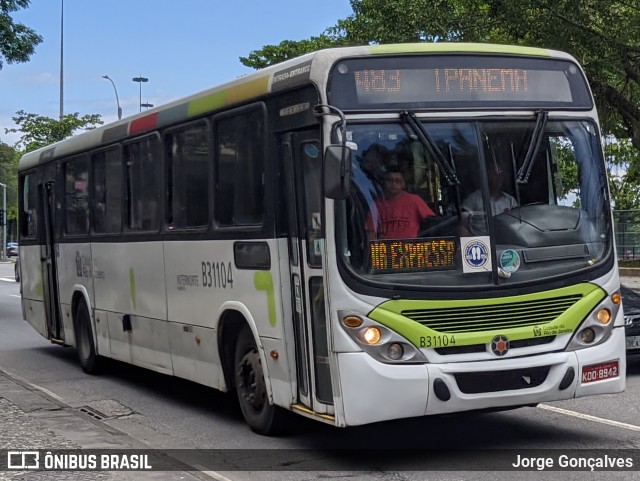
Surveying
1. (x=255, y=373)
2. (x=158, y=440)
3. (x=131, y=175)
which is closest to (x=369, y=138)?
(x=255, y=373)

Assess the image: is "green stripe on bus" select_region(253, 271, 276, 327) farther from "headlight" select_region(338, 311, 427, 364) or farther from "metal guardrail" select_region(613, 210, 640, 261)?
"metal guardrail" select_region(613, 210, 640, 261)

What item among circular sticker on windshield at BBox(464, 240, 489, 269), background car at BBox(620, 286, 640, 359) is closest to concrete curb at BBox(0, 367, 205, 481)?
circular sticker on windshield at BBox(464, 240, 489, 269)

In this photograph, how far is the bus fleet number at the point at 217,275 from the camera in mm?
9039

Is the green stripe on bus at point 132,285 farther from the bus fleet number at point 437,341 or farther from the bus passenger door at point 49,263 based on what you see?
the bus fleet number at point 437,341

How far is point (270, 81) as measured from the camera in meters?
8.34

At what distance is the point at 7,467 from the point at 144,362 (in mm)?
4114

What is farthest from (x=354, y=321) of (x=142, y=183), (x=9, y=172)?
(x=9, y=172)

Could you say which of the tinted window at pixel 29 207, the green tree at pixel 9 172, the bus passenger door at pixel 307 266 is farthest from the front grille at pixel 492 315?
the green tree at pixel 9 172

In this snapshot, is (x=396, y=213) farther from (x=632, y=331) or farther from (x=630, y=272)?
(x=630, y=272)

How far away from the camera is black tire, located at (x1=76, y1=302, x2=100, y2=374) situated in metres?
13.3

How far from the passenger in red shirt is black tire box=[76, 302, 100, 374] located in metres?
6.80

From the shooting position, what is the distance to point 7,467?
724 cm

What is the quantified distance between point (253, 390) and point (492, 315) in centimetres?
245

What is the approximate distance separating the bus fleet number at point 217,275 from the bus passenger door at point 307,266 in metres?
1.20
